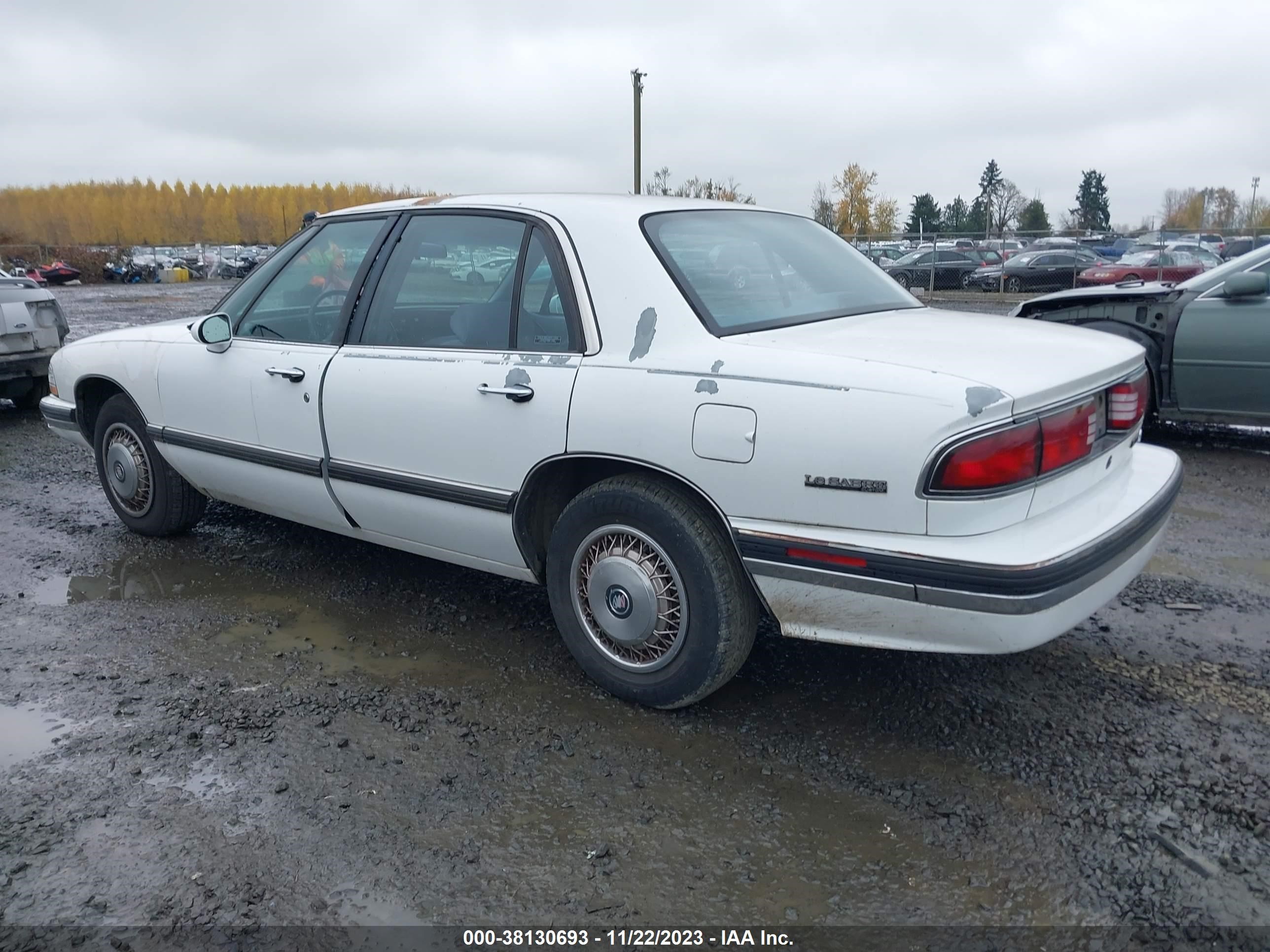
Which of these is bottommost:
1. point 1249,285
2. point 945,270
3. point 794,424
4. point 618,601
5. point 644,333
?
point 618,601

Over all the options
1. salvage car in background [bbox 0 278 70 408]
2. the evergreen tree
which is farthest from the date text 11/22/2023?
the evergreen tree

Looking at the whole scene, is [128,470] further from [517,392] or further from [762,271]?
[762,271]

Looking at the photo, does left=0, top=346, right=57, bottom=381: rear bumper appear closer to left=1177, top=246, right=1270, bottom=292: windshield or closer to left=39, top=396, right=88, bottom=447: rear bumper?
left=39, top=396, right=88, bottom=447: rear bumper

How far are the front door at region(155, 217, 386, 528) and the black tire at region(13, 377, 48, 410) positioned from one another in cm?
558

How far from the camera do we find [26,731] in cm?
312

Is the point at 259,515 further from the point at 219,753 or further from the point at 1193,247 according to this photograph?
the point at 1193,247

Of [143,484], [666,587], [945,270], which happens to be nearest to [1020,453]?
[666,587]

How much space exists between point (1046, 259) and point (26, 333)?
929 inches

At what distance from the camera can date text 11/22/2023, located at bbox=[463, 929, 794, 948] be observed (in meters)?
2.19

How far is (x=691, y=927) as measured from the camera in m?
2.23

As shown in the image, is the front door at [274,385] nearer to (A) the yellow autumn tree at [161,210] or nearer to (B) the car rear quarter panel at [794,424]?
(B) the car rear quarter panel at [794,424]

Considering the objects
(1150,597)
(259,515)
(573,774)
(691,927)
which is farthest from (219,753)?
(1150,597)

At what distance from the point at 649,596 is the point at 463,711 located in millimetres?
740

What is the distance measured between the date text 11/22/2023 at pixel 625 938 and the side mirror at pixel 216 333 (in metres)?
2.84
